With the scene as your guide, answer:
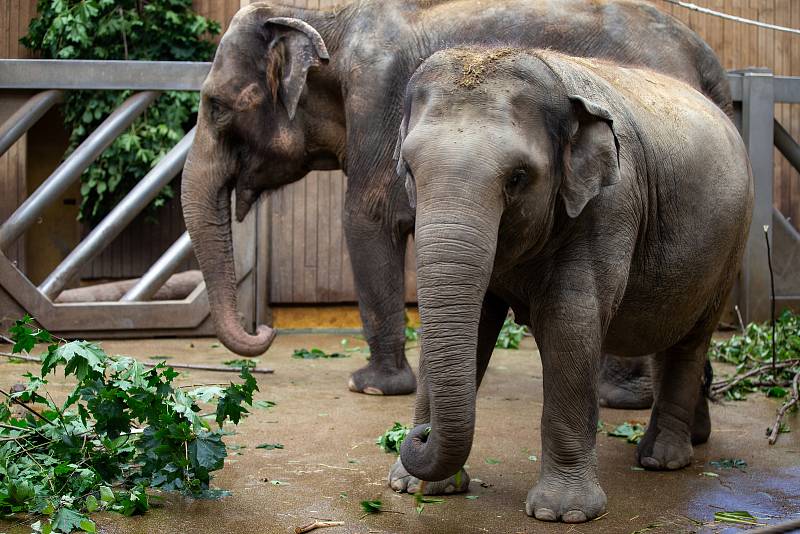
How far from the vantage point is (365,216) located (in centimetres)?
712

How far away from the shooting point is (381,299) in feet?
23.8

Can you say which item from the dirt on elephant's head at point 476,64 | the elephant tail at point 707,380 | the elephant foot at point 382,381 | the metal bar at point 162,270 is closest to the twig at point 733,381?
the elephant tail at point 707,380

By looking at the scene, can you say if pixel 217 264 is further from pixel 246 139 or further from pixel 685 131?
pixel 685 131

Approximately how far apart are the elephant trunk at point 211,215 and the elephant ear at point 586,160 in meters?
3.57

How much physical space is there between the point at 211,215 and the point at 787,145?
6053 millimetres

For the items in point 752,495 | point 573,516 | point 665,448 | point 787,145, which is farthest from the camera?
point 787,145

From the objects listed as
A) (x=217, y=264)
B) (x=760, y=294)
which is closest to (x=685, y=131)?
(x=217, y=264)

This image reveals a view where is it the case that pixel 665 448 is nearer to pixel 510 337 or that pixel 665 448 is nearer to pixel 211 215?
pixel 211 215

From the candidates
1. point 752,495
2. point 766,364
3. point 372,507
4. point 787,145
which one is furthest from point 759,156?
point 372,507

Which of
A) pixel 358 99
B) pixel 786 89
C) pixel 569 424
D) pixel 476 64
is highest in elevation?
pixel 476 64

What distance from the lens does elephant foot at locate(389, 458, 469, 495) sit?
14.9 feet

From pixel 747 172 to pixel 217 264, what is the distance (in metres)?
3.55

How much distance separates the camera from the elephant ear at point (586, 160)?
4.08 meters

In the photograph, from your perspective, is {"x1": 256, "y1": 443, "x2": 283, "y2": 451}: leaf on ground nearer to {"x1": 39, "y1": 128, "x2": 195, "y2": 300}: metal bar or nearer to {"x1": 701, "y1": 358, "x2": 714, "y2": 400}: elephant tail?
{"x1": 701, "y1": 358, "x2": 714, "y2": 400}: elephant tail
